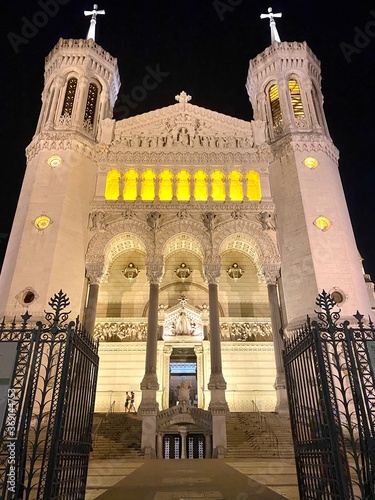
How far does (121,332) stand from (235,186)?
415 inches

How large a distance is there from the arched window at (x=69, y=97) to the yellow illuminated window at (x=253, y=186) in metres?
11.3

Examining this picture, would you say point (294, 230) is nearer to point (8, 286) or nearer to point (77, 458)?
point (8, 286)

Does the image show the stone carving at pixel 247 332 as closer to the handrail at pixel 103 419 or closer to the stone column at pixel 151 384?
the stone column at pixel 151 384

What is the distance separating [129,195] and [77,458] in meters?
17.5

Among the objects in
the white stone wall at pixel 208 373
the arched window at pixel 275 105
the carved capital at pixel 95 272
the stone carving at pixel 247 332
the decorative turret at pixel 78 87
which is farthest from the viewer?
the arched window at pixel 275 105

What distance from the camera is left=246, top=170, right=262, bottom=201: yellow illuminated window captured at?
921 inches

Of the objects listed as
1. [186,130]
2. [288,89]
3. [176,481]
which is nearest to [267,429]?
[176,481]

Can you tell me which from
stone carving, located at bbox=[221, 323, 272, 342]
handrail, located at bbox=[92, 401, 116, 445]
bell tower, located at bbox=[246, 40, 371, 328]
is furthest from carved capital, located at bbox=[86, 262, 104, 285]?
bell tower, located at bbox=[246, 40, 371, 328]

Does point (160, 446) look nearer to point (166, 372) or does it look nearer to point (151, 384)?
point (151, 384)

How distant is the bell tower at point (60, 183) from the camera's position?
760 inches

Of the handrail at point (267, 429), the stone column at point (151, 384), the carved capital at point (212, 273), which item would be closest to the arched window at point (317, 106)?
the carved capital at point (212, 273)

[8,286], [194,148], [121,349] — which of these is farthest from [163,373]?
[194,148]

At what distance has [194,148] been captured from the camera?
2452 cm

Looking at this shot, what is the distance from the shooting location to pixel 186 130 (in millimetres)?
25797
